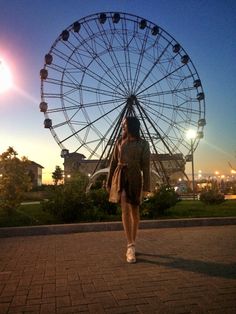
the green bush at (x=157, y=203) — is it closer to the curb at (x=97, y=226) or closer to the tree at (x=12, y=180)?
the curb at (x=97, y=226)

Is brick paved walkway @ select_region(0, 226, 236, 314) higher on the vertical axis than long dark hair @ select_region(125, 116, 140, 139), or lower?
lower

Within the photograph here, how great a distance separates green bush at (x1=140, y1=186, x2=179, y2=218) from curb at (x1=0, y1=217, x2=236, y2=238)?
1.82 metres

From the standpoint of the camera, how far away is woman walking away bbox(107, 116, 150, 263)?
17.5 feet

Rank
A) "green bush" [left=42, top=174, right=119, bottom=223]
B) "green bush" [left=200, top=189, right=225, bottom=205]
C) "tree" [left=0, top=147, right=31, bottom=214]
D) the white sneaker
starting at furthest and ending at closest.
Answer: "green bush" [left=200, top=189, right=225, bottom=205], "tree" [left=0, top=147, right=31, bottom=214], "green bush" [left=42, top=174, right=119, bottom=223], the white sneaker

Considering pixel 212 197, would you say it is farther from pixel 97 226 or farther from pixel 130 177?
pixel 130 177

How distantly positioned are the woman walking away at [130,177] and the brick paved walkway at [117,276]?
1.85 ft

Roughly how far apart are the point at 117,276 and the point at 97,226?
13.9ft

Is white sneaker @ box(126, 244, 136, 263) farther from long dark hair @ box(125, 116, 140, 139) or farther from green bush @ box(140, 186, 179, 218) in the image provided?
green bush @ box(140, 186, 179, 218)

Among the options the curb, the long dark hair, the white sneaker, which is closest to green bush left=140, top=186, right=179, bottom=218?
the curb

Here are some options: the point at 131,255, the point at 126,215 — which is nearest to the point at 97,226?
the point at 126,215

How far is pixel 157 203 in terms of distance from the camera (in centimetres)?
1091

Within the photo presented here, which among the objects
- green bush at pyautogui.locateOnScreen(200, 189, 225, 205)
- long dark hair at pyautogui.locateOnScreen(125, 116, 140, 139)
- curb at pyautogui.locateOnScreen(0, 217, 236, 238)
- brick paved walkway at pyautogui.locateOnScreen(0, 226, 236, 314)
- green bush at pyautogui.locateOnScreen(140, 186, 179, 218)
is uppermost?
long dark hair at pyautogui.locateOnScreen(125, 116, 140, 139)

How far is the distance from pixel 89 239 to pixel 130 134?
256cm

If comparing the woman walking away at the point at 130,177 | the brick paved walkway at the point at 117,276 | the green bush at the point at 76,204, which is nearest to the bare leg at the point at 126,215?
the woman walking away at the point at 130,177
